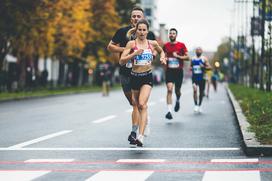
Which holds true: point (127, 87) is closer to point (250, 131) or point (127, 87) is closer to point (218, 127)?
point (250, 131)

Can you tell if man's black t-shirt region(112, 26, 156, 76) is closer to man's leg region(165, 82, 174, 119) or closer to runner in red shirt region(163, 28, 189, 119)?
runner in red shirt region(163, 28, 189, 119)

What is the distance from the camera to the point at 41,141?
13.3 m

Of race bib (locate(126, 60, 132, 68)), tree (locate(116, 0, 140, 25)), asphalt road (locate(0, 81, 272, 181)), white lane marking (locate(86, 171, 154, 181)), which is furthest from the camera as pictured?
tree (locate(116, 0, 140, 25))

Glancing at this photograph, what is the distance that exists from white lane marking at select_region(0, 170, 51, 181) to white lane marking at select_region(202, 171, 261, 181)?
186 centimetres

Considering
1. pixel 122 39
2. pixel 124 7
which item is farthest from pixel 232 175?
pixel 124 7

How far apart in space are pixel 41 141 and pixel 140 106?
1.92 m

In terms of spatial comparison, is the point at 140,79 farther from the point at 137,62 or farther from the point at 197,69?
the point at 197,69

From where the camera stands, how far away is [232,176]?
8789 millimetres

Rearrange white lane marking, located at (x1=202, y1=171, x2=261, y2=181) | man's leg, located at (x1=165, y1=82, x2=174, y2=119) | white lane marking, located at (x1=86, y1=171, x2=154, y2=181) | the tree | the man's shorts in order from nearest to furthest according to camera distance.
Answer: white lane marking, located at (x1=202, y1=171, x2=261, y2=181), white lane marking, located at (x1=86, y1=171, x2=154, y2=181), man's leg, located at (x1=165, y1=82, x2=174, y2=119), the man's shorts, the tree

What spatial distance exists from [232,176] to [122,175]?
3.95 feet

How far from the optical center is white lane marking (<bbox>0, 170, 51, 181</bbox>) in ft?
28.5

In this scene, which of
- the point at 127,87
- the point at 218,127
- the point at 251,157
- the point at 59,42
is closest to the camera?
the point at 251,157

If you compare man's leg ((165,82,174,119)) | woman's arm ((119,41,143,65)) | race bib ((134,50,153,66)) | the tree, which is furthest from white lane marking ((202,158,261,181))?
the tree

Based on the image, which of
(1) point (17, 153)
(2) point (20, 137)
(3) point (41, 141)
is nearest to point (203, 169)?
(1) point (17, 153)
